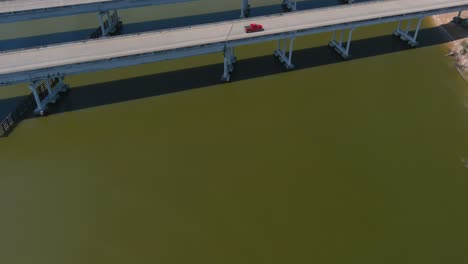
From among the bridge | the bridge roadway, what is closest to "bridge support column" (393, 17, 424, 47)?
the bridge

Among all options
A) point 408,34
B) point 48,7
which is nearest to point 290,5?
point 408,34

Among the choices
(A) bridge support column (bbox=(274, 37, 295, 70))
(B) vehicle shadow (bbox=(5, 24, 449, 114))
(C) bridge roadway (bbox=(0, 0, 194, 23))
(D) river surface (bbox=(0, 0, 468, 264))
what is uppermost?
(C) bridge roadway (bbox=(0, 0, 194, 23))

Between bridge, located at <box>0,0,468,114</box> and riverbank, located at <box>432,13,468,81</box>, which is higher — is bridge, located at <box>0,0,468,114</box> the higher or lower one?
the higher one

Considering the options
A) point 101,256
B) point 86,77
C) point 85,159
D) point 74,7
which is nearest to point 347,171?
point 101,256

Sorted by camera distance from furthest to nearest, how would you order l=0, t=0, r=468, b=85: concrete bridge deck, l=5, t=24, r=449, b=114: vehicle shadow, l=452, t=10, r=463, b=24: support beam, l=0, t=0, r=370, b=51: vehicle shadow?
l=452, t=10, r=463, b=24: support beam
l=0, t=0, r=370, b=51: vehicle shadow
l=5, t=24, r=449, b=114: vehicle shadow
l=0, t=0, r=468, b=85: concrete bridge deck

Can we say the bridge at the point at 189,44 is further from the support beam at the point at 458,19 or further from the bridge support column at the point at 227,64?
the support beam at the point at 458,19

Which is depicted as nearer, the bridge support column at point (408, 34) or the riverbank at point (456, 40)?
the riverbank at point (456, 40)

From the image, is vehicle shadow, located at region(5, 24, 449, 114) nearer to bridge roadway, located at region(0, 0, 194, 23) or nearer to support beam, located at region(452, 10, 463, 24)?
support beam, located at region(452, 10, 463, 24)

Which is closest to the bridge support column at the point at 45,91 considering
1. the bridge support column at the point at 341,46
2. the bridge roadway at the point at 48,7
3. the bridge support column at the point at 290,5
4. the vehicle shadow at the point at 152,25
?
the bridge roadway at the point at 48,7
